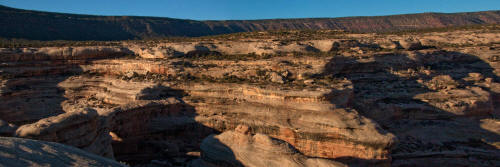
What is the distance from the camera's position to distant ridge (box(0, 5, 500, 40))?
2350 inches

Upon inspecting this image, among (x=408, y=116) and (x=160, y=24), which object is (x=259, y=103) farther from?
(x=160, y=24)

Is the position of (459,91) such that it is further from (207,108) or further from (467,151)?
(207,108)

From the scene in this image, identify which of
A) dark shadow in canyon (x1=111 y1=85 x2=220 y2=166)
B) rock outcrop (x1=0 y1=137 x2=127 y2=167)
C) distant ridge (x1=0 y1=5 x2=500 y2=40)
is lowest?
dark shadow in canyon (x1=111 y1=85 x2=220 y2=166)

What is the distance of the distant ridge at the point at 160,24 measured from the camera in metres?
59.7

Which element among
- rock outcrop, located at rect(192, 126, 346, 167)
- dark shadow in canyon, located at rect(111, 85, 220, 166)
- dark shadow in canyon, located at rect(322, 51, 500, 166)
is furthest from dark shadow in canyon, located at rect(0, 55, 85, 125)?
dark shadow in canyon, located at rect(322, 51, 500, 166)

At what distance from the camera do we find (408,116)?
1845 centimetres

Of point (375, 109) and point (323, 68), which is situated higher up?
point (323, 68)

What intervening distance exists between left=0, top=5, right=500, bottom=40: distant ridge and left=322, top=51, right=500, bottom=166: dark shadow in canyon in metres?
59.6

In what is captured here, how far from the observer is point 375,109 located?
59.3ft

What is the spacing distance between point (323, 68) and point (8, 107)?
20.2 m

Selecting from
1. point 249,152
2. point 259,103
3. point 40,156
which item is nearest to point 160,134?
point 259,103

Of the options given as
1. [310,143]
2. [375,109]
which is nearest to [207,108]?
[310,143]

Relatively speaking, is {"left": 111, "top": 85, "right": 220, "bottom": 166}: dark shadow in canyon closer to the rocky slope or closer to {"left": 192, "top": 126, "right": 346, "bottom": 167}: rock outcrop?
the rocky slope

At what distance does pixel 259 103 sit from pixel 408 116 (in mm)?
9665
